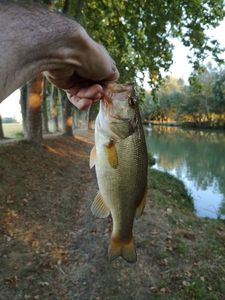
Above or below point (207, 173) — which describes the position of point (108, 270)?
above

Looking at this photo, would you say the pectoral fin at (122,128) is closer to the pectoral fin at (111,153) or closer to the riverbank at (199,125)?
the pectoral fin at (111,153)

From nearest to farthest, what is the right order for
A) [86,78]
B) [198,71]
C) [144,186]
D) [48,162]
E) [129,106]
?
[86,78]
[129,106]
[144,186]
[48,162]
[198,71]

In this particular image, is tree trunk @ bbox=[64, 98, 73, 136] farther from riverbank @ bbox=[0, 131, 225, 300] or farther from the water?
riverbank @ bbox=[0, 131, 225, 300]

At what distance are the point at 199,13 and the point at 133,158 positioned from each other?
13516 millimetres

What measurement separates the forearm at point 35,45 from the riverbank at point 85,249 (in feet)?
15.3

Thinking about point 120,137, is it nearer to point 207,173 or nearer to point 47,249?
point 47,249

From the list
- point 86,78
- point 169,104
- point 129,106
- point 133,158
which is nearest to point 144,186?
point 133,158

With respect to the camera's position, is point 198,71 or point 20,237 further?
point 198,71

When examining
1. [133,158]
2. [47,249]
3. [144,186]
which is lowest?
[47,249]

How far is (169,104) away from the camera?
8688cm

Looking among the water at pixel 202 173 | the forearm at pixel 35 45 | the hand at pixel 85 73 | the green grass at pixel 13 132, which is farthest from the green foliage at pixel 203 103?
the forearm at pixel 35 45

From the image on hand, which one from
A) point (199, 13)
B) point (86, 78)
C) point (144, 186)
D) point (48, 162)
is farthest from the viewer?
point (199, 13)

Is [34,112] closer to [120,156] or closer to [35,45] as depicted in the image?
[120,156]

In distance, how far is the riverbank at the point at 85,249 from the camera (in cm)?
565
